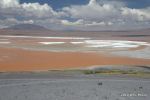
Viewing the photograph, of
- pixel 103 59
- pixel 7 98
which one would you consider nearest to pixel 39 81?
pixel 7 98

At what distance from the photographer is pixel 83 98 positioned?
51.9ft

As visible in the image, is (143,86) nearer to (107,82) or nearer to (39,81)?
(107,82)

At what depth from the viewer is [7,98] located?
1566 cm

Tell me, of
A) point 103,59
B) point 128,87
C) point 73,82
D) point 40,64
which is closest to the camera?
point 128,87

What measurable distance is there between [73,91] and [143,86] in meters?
5.20

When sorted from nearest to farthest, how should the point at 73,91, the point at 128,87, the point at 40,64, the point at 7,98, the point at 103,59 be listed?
the point at 7,98, the point at 73,91, the point at 128,87, the point at 40,64, the point at 103,59

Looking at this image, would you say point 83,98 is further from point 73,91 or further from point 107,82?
point 107,82

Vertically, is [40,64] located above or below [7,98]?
below

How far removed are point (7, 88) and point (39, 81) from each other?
130 inches

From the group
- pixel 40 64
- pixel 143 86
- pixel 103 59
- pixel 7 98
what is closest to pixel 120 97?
pixel 143 86

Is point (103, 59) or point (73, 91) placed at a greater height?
point (73, 91)

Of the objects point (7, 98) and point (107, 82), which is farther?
point (107, 82)

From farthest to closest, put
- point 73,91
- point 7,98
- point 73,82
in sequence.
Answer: point 73,82 → point 73,91 → point 7,98

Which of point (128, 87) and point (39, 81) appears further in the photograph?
point (39, 81)
